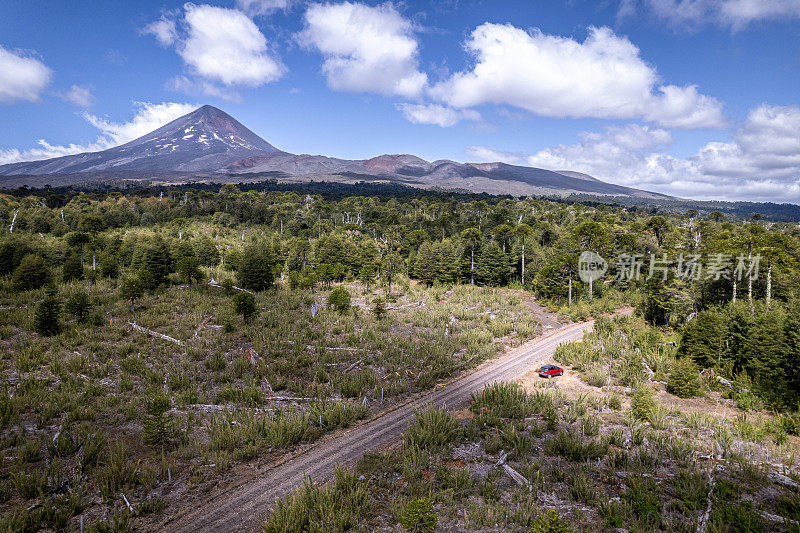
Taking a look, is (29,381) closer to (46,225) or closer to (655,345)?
(655,345)

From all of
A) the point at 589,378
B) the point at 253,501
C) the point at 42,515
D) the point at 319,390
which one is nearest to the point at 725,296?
the point at 589,378

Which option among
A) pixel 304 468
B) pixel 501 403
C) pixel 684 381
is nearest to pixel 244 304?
pixel 304 468

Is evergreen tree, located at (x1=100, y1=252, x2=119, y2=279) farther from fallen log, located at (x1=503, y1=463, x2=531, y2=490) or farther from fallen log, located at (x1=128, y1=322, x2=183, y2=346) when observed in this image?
fallen log, located at (x1=503, y1=463, x2=531, y2=490)

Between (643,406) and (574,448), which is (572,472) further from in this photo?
(643,406)

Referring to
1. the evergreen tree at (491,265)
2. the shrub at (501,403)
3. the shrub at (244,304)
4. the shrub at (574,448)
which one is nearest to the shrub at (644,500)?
the shrub at (574,448)

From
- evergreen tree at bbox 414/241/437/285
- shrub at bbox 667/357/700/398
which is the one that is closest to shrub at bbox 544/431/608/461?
shrub at bbox 667/357/700/398
